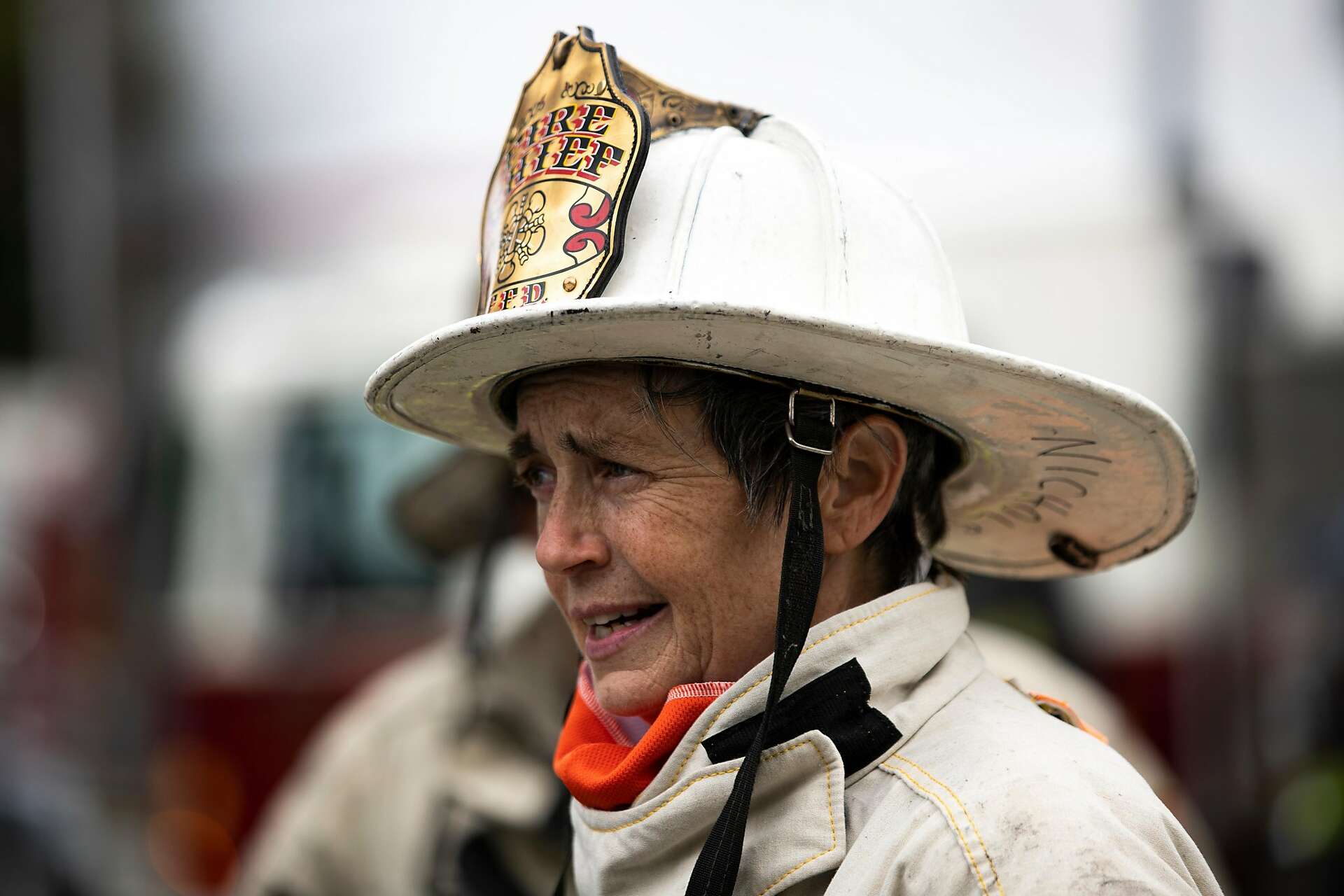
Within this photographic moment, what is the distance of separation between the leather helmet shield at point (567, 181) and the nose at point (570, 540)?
288 mm

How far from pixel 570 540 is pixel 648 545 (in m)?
0.12

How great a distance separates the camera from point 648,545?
179 cm

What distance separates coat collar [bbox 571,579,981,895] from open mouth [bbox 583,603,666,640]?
0.19m

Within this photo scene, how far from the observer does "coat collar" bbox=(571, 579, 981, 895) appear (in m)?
1.64

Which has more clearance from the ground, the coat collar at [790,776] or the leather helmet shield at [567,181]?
the leather helmet shield at [567,181]

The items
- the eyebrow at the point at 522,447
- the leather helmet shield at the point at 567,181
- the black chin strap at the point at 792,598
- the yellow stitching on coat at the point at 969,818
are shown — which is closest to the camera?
the yellow stitching on coat at the point at 969,818

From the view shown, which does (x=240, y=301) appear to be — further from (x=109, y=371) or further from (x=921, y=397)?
(x=921, y=397)

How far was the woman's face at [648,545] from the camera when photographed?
1.80m

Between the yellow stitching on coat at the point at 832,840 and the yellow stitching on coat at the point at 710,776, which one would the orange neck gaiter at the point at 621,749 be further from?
the yellow stitching on coat at the point at 832,840

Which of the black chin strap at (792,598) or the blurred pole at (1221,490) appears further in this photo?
the blurred pole at (1221,490)

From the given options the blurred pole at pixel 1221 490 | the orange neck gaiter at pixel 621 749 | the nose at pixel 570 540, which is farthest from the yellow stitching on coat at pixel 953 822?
the blurred pole at pixel 1221 490

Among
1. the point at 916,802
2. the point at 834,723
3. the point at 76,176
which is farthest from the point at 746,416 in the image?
the point at 76,176

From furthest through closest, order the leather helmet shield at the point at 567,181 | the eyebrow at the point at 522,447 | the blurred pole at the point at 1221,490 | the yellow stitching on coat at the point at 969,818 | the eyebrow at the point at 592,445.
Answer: the blurred pole at the point at 1221,490 → the eyebrow at the point at 522,447 → the eyebrow at the point at 592,445 → the leather helmet shield at the point at 567,181 → the yellow stitching on coat at the point at 969,818

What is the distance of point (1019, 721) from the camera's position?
1.68m
